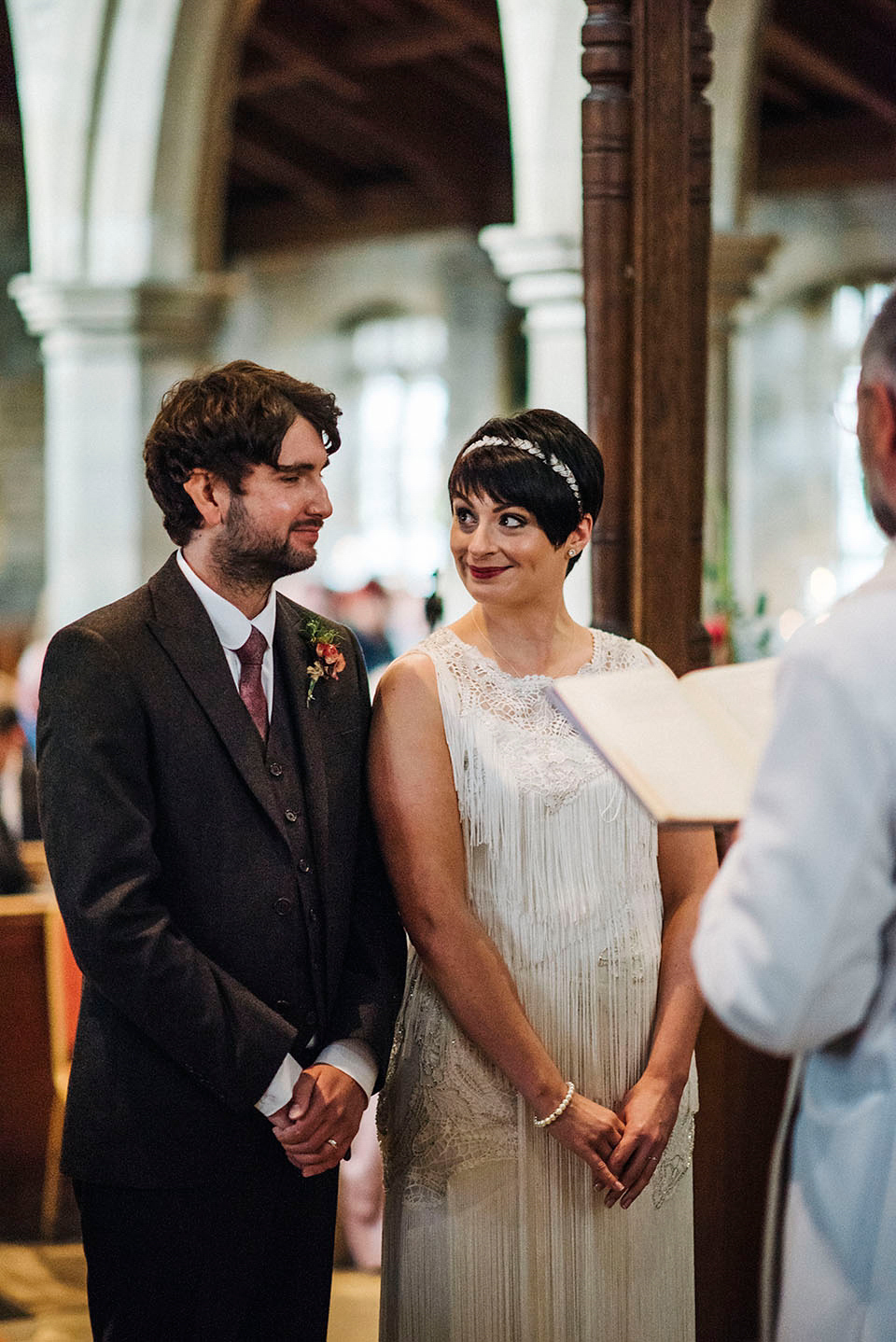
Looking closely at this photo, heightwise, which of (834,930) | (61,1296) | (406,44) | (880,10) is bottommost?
(61,1296)

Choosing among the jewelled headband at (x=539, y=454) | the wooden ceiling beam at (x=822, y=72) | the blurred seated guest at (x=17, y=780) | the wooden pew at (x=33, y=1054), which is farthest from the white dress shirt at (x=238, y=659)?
the wooden ceiling beam at (x=822, y=72)

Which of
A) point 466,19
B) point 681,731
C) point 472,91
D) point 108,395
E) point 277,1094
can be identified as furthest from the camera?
point 472,91

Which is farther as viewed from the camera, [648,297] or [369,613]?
[369,613]

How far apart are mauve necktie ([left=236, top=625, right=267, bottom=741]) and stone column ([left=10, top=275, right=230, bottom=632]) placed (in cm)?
322

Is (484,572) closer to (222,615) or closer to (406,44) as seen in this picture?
(222,615)

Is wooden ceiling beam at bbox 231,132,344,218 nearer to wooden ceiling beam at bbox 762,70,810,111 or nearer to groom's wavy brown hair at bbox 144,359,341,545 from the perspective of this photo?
wooden ceiling beam at bbox 762,70,810,111

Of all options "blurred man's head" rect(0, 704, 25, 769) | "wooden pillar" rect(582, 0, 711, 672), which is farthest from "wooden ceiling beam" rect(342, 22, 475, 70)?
"wooden pillar" rect(582, 0, 711, 672)

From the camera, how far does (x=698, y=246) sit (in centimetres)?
256

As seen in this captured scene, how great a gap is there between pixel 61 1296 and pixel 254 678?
205 centimetres

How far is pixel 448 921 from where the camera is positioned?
1862 mm

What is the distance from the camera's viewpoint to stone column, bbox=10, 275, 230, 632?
486cm

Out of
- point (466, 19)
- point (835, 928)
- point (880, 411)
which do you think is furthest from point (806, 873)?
point (466, 19)

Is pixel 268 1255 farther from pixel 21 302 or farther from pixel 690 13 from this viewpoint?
pixel 21 302

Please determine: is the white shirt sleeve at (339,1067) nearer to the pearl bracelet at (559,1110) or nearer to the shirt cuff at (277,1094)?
the shirt cuff at (277,1094)
